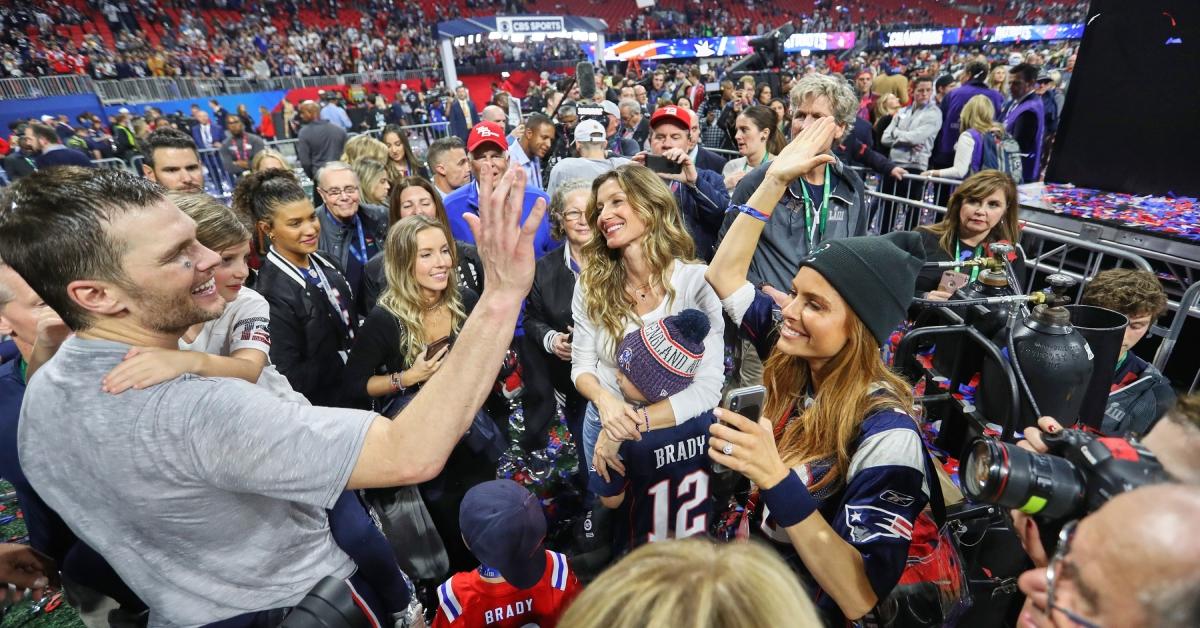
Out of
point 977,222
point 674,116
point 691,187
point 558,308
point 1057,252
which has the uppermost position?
point 674,116

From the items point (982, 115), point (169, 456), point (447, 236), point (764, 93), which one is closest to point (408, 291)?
point (447, 236)

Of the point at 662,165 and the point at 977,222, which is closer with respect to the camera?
the point at 977,222

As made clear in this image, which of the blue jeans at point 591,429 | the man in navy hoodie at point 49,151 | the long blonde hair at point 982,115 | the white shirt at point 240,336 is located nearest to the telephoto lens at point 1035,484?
the blue jeans at point 591,429

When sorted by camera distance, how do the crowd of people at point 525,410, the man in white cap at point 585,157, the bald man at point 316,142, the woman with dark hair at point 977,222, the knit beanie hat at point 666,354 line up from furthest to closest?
1. the bald man at point 316,142
2. the man in white cap at point 585,157
3. the woman with dark hair at point 977,222
4. the knit beanie hat at point 666,354
5. the crowd of people at point 525,410

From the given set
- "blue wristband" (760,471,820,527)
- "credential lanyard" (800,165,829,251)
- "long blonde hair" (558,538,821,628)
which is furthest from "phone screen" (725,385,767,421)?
"credential lanyard" (800,165,829,251)

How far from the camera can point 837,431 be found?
62.4 inches

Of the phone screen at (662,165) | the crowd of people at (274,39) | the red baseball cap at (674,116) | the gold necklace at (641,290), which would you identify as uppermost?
the crowd of people at (274,39)

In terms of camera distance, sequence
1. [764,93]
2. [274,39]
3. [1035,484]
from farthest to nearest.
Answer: [274,39] → [764,93] → [1035,484]

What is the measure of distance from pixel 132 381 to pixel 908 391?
6.45 ft

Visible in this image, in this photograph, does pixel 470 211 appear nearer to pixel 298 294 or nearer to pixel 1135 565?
pixel 298 294

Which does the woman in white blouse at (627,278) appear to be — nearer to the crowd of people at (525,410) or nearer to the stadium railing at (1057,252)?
the crowd of people at (525,410)

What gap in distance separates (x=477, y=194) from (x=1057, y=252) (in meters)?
4.79

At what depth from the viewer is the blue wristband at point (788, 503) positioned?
1.36 metres

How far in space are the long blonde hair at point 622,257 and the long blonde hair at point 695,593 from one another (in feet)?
5.15
